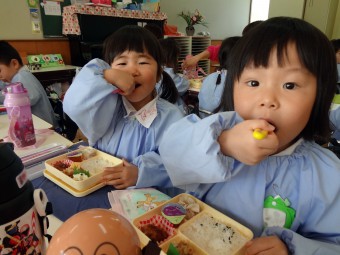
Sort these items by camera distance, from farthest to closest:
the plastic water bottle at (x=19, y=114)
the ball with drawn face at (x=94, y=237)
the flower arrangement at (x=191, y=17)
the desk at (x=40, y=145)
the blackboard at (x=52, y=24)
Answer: the flower arrangement at (x=191, y=17), the blackboard at (x=52, y=24), the plastic water bottle at (x=19, y=114), the desk at (x=40, y=145), the ball with drawn face at (x=94, y=237)

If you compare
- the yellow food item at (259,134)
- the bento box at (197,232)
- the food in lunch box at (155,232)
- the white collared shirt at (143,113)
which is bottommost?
the bento box at (197,232)

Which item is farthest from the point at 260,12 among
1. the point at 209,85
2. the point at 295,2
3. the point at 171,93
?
the point at 171,93

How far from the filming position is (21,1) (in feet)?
12.2

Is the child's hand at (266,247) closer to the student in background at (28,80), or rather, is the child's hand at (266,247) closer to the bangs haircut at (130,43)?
the bangs haircut at (130,43)

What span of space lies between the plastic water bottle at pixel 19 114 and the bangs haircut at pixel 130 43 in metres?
0.40

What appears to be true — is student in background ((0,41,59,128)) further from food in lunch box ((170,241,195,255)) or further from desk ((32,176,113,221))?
food in lunch box ((170,241,195,255))

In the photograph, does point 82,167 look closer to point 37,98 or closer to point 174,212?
point 174,212

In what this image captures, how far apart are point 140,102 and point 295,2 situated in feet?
18.7

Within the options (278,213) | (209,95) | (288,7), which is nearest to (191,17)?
(288,7)

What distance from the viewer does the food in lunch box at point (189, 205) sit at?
681 millimetres

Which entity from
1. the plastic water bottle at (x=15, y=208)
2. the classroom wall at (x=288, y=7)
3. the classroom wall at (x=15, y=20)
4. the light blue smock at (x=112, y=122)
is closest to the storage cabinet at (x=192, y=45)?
the classroom wall at (x=288, y=7)

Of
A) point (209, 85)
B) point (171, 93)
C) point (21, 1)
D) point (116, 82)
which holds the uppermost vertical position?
point (21, 1)

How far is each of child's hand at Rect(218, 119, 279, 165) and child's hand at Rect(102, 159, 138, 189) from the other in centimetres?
41

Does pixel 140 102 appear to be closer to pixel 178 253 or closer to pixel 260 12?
pixel 178 253
